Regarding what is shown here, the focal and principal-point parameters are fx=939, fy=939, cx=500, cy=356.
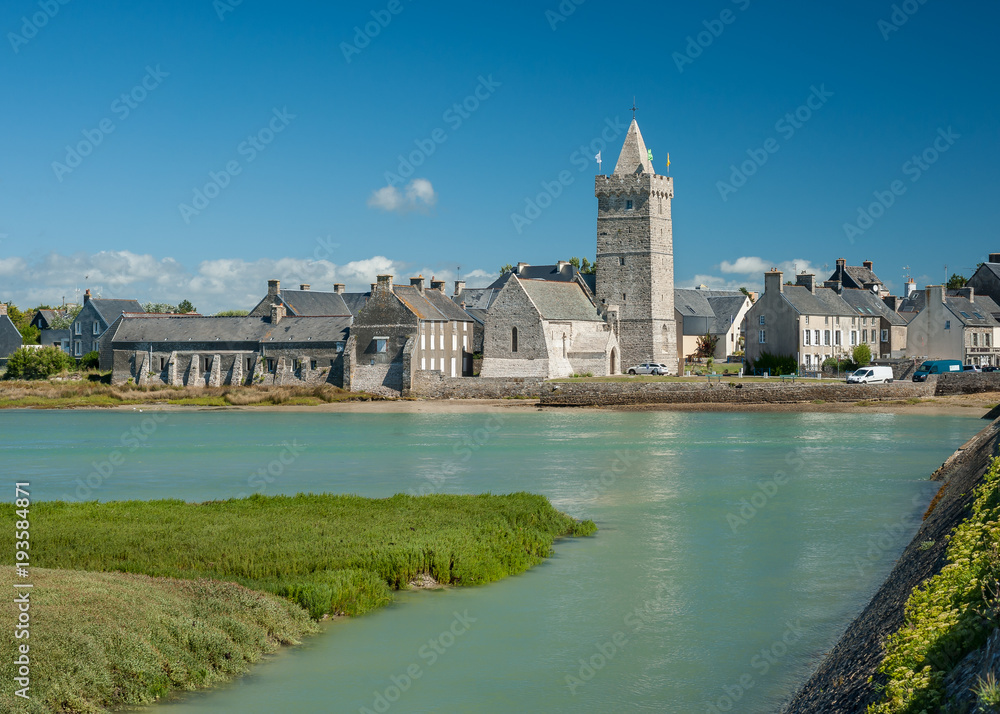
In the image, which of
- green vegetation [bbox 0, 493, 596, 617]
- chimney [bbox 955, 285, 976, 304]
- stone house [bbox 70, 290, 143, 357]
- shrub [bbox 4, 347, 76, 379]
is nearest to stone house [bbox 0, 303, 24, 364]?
stone house [bbox 70, 290, 143, 357]

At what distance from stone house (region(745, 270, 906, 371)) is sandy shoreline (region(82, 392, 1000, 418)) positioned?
43.4 ft

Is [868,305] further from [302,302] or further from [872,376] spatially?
[302,302]

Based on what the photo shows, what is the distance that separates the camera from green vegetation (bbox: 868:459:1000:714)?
6895 millimetres

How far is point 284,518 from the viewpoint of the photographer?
20812mm

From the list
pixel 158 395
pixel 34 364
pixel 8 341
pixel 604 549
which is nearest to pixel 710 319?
pixel 158 395

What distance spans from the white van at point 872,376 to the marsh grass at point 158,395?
34831 mm

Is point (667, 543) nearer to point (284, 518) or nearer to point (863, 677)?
point (284, 518)

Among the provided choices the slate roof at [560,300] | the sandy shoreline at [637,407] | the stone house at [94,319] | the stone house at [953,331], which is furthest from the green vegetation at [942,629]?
the stone house at [94,319]

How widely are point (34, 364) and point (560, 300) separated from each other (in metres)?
46.5

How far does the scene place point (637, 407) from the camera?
64125 millimetres

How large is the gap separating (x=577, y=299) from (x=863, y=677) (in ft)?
231

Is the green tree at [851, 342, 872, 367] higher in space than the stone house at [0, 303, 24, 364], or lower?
lower

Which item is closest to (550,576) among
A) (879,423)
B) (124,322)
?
(879,423)

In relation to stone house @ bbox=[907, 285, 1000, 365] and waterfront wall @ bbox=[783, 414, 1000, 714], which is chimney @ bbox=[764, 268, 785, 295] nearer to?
stone house @ bbox=[907, 285, 1000, 365]
